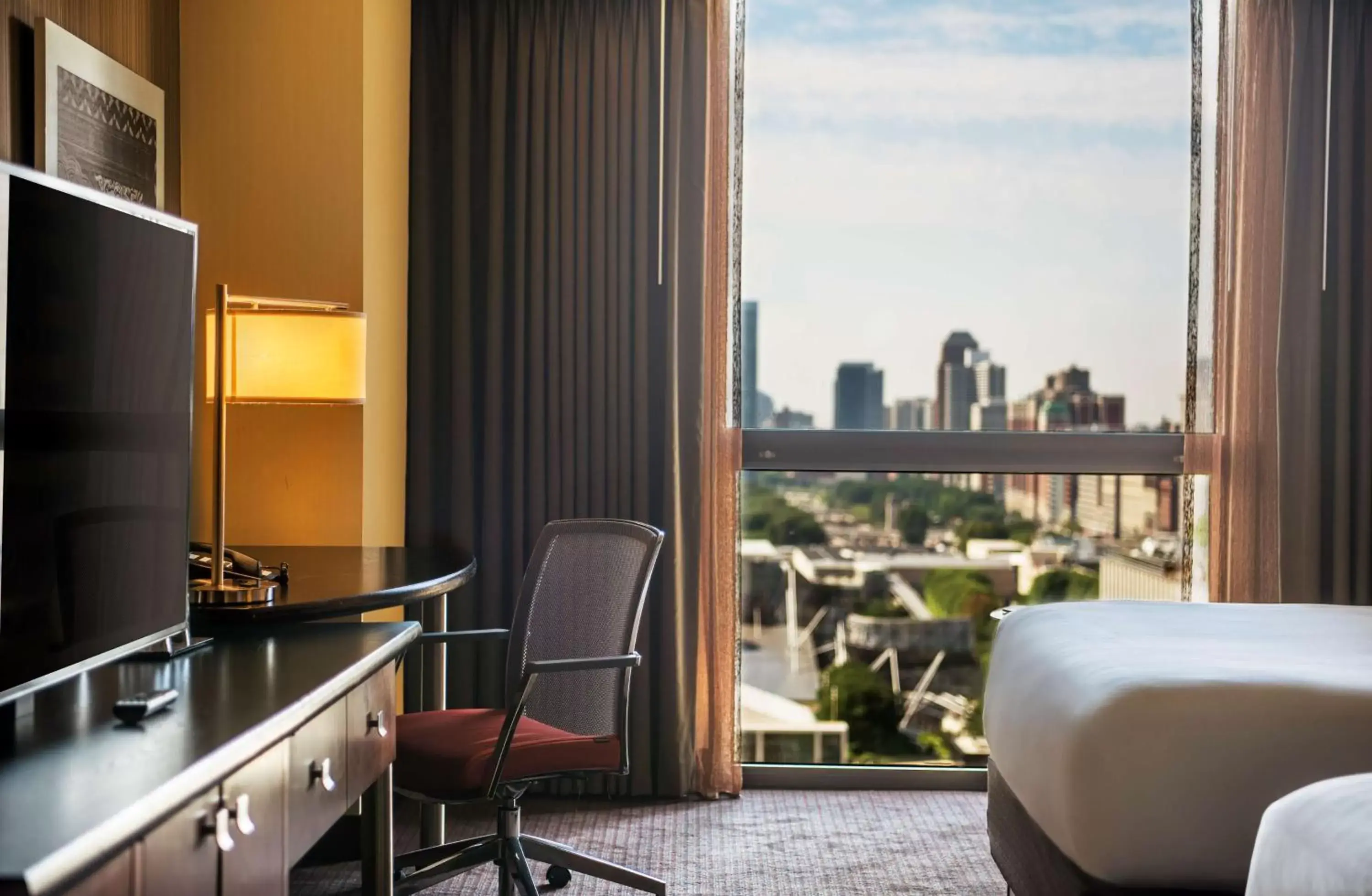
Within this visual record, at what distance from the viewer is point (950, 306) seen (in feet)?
14.3

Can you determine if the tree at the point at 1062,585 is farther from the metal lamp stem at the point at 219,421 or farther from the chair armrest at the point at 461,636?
the metal lamp stem at the point at 219,421

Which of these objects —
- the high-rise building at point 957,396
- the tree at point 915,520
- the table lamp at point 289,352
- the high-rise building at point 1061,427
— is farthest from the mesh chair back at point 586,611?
the high-rise building at point 1061,427

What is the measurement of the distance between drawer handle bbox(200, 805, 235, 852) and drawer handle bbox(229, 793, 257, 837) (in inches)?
0.7

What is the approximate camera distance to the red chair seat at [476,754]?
2.73 metres

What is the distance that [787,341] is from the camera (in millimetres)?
4332

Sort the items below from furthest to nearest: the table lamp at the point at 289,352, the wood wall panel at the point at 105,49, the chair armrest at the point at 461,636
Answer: the chair armrest at the point at 461,636 < the table lamp at the point at 289,352 < the wood wall panel at the point at 105,49

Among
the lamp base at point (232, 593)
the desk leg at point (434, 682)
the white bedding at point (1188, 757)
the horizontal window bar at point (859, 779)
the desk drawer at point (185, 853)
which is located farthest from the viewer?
the horizontal window bar at point (859, 779)

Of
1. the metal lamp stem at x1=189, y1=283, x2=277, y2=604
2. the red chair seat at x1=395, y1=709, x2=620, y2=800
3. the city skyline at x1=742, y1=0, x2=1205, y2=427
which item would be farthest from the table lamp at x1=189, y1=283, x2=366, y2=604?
the city skyline at x1=742, y1=0, x2=1205, y2=427

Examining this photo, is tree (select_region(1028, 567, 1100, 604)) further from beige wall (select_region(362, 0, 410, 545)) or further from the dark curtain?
beige wall (select_region(362, 0, 410, 545))

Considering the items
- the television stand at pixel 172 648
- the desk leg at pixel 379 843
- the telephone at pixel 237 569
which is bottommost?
the desk leg at pixel 379 843

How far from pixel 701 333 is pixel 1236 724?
2324 mm

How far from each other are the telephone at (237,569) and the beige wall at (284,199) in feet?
2.92

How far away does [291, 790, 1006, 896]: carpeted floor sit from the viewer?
3.28m

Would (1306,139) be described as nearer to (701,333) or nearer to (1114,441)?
(1114,441)
